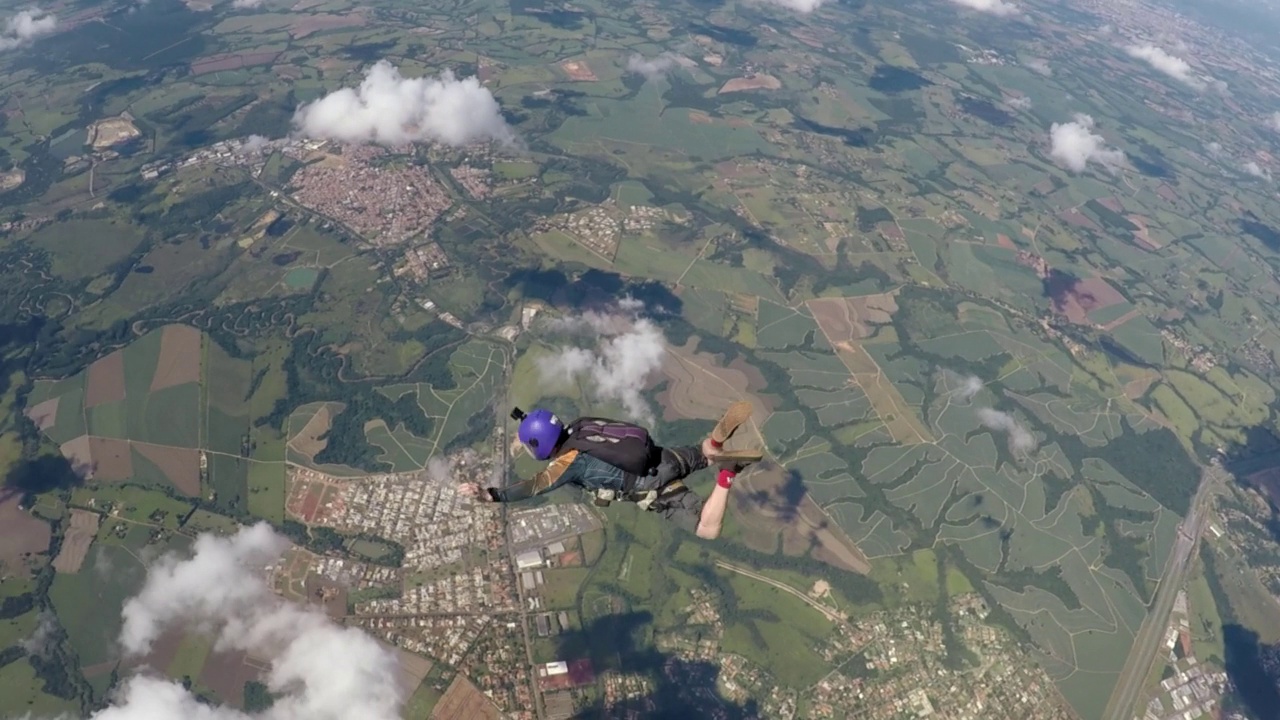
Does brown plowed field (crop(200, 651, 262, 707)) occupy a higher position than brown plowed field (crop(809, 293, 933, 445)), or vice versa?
brown plowed field (crop(809, 293, 933, 445))

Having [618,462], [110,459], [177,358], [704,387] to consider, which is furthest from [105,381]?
[618,462]

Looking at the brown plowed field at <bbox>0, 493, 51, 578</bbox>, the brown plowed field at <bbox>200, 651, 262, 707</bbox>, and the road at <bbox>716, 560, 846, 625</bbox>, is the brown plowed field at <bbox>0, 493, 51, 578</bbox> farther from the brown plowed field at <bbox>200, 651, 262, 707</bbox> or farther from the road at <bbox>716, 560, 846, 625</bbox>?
the road at <bbox>716, 560, 846, 625</bbox>

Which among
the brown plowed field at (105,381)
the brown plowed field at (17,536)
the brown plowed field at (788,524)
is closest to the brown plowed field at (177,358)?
the brown plowed field at (105,381)

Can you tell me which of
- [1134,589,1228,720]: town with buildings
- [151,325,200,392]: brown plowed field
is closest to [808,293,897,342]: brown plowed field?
[1134,589,1228,720]: town with buildings

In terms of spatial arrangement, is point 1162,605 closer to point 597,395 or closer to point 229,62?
point 597,395

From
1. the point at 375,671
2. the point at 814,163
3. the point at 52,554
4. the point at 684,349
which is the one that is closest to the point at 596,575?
the point at 375,671

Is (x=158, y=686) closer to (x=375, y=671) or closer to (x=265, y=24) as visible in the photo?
(x=375, y=671)

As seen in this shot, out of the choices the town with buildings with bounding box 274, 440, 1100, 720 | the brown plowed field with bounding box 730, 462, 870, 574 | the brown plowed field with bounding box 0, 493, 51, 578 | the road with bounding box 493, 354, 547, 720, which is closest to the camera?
the road with bounding box 493, 354, 547, 720
